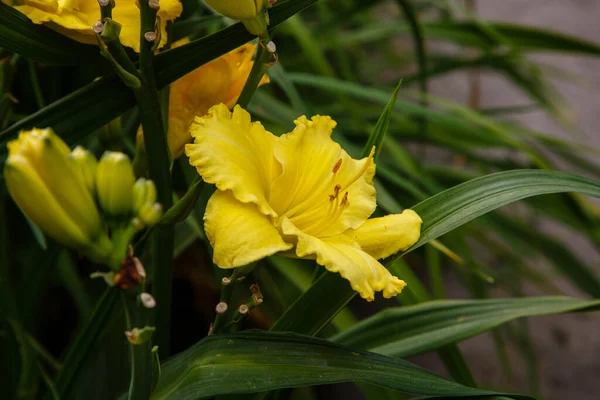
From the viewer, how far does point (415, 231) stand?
0.30 meters

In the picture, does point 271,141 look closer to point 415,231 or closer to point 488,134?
point 415,231

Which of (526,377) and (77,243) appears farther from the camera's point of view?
(526,377)

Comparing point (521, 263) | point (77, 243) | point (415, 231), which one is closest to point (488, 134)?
point (521, 263)

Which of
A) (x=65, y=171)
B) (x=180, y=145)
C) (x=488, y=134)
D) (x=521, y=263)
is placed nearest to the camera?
(x=65, y=171)

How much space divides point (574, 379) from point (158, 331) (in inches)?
39.5

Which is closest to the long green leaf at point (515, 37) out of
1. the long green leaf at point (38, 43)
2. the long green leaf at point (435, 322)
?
the long green leaf at point (435, 322)

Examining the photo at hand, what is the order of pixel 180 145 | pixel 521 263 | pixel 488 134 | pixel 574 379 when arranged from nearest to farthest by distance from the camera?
1. pixel 180 145
2. pixel 488 134
3. pixel 521 263
4. pixel 574 379

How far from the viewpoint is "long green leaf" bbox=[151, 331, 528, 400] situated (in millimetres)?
272

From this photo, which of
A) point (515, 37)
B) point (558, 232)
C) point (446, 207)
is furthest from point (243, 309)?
point (558, 232)

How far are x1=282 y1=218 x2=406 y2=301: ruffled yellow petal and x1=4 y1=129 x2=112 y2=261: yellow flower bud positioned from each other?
0.25ft

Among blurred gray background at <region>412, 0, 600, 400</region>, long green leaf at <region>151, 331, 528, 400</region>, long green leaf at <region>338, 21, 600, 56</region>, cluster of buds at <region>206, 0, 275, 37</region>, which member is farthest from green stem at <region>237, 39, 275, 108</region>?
blurred gray background at <region>412, 0, 600, 400</region>

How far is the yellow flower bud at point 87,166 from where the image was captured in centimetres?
22

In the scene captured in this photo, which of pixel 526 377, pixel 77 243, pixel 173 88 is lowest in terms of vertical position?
pixel 77 243

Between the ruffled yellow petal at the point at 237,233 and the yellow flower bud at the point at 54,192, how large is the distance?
0.15 ft
